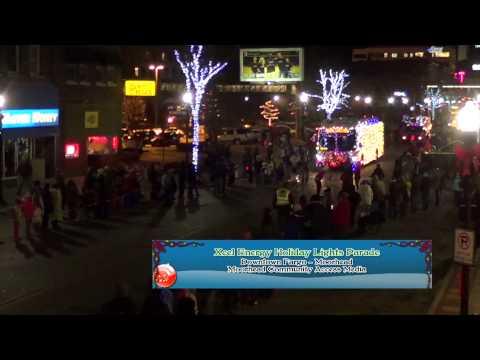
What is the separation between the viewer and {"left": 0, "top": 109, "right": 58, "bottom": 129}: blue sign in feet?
84.6

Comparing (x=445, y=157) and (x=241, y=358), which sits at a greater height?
(x=445, y=157)

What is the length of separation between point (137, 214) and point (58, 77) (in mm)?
10470

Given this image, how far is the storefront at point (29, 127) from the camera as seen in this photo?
25.9 meters

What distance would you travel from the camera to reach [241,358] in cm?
931

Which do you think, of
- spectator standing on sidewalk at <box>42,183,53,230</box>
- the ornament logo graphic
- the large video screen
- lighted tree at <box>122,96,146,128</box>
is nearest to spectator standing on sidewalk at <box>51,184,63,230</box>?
spectator standing on sidewalk at <box>42,183,53,230</box>

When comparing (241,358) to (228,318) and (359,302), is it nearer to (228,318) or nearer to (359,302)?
(228,318)

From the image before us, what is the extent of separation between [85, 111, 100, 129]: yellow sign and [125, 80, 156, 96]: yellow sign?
7624 millimetres

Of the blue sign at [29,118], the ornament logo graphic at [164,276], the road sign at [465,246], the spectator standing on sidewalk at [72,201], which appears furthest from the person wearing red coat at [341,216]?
the blue sign at [29,118]

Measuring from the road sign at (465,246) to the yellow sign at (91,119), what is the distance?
75.6ft

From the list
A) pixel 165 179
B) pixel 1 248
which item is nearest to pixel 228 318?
pixel 1 248

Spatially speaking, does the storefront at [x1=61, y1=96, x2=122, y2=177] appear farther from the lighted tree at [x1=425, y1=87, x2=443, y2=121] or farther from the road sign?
the lighted tree at [x1=425, y1=87, x2=443, y2=121]

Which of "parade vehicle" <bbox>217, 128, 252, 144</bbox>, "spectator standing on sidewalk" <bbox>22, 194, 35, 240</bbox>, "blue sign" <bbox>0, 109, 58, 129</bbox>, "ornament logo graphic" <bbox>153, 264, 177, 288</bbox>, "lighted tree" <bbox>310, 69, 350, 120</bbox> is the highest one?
"lighted tree" <bbox>310, 69, 350, 120</bbox>

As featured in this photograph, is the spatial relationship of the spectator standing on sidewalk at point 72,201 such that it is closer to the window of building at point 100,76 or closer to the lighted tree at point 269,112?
the window of building at point 100,76

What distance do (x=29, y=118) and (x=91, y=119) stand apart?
4.81m
